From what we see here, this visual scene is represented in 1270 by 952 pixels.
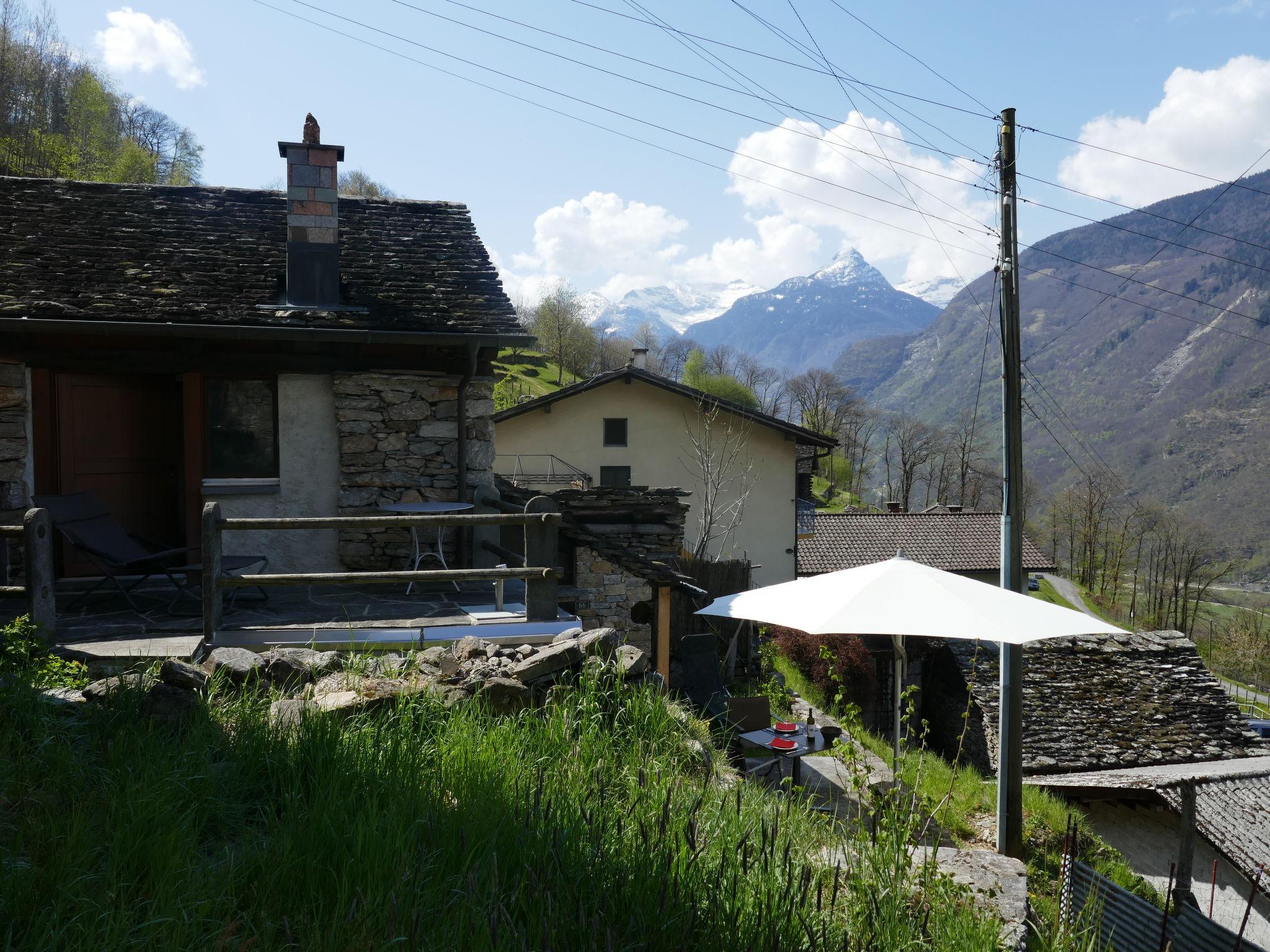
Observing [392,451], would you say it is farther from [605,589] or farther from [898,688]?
[898,688]

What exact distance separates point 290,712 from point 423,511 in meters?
4.26

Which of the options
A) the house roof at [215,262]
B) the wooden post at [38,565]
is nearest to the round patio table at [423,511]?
the house roof at [215,262]

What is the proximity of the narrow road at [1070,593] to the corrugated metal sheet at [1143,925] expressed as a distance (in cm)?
4147

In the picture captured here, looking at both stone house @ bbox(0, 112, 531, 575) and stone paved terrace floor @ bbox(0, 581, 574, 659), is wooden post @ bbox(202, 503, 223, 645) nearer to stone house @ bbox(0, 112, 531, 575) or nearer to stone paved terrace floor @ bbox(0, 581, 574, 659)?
stone paved terrace floor @ bbox(0, 581, 574, 659)

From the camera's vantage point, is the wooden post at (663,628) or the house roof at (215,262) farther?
the wooden post at (663,628)

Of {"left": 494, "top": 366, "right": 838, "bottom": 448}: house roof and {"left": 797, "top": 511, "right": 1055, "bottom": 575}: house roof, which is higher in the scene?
{"left": 494, "top": 366, "right": 838, "bottom": 448}: house roof

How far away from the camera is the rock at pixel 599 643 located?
5527 mm

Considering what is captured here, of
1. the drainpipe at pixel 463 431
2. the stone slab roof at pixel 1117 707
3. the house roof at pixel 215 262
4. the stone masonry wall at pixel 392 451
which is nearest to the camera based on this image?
the house roof at pixel 215 262

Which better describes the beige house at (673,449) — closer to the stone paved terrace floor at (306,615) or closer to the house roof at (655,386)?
the house roof at (655,386)

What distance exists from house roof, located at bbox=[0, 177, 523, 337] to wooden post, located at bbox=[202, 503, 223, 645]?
3.21m

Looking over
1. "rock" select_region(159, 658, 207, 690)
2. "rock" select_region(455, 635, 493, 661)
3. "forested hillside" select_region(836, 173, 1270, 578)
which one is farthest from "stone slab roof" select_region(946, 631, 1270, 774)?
"forested hillside" select_region(836, 173, 1270, 578)

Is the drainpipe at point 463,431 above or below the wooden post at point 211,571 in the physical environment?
above

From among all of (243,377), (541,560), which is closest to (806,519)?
(243,377)

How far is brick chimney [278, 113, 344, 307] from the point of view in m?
9.54
